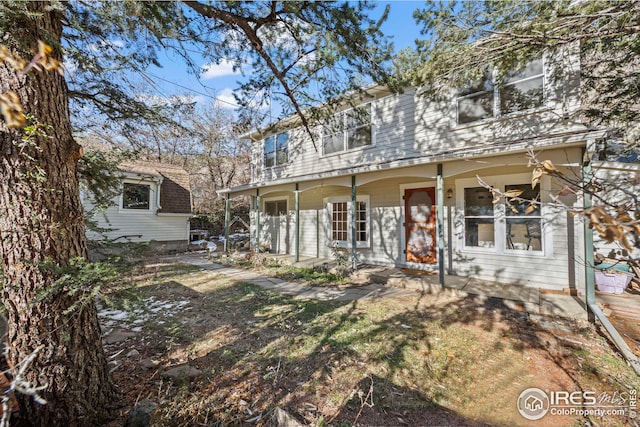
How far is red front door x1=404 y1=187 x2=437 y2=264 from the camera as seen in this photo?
277 inches

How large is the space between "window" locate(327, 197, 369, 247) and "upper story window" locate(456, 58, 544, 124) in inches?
139

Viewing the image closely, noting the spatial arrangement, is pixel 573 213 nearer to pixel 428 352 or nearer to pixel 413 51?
pixel 428 352

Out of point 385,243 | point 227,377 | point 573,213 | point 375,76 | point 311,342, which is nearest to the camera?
point 573,213

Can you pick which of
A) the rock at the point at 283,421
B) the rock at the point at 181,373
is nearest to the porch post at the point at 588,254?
the rock at the point at 283,421

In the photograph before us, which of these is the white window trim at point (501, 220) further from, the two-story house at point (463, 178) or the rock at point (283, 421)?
the rock at point (283, 421)

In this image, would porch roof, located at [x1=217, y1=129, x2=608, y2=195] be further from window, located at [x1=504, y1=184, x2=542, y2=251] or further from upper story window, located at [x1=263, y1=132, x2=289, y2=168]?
upper story window, located at [x1=263, y1=132, x2=289, y2=168]

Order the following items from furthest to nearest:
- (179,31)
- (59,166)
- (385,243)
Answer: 1. (385,243)
2. (179,31)
3. (59,166)

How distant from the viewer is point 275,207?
1173 centimetres

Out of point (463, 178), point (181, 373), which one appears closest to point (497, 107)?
point (463, 178)

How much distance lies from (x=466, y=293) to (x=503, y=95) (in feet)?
14.4

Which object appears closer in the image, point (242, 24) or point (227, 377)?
point (227, 377)

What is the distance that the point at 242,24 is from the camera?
3.33 metres

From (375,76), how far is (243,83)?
214cm

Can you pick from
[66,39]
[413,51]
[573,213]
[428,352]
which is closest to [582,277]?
[428,352]
